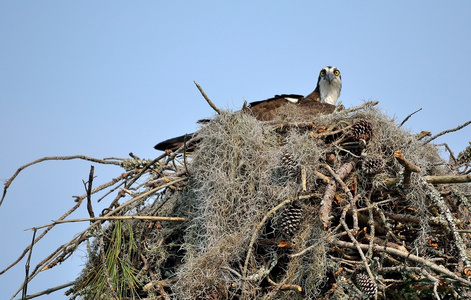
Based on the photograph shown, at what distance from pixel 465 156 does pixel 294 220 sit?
164 cm

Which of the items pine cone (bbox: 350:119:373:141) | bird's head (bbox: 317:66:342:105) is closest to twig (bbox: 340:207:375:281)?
pine cone (bbox: 350:119:373:141)

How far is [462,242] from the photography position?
12.0 feet

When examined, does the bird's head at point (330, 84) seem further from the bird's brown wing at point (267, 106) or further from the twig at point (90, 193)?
the twig at point (90, 193)

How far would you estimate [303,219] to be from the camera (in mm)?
4023

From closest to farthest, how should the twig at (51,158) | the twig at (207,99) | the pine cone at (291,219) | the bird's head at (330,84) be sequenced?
1. the pine cone at (291,219)
2. the twig at (51,158)
3. the twig at (207,99)
4. the bird's head at (330,84)

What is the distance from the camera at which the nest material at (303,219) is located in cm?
379

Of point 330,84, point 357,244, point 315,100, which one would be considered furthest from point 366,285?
point 330,84

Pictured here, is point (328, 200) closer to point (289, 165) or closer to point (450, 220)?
point (289, 165)

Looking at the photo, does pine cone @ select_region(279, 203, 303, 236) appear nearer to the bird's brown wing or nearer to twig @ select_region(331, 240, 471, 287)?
twig @ select_region(331, 240, 471, 287)

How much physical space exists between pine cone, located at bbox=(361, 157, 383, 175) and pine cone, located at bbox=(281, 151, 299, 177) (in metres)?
0.47

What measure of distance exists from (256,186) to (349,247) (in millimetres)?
861

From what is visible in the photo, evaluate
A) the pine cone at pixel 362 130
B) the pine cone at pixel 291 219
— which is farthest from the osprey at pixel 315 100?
the pine cone at pixel 291 219

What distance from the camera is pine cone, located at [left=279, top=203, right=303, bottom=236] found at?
13.0 feet

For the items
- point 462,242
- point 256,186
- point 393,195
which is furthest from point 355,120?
point 462,242
